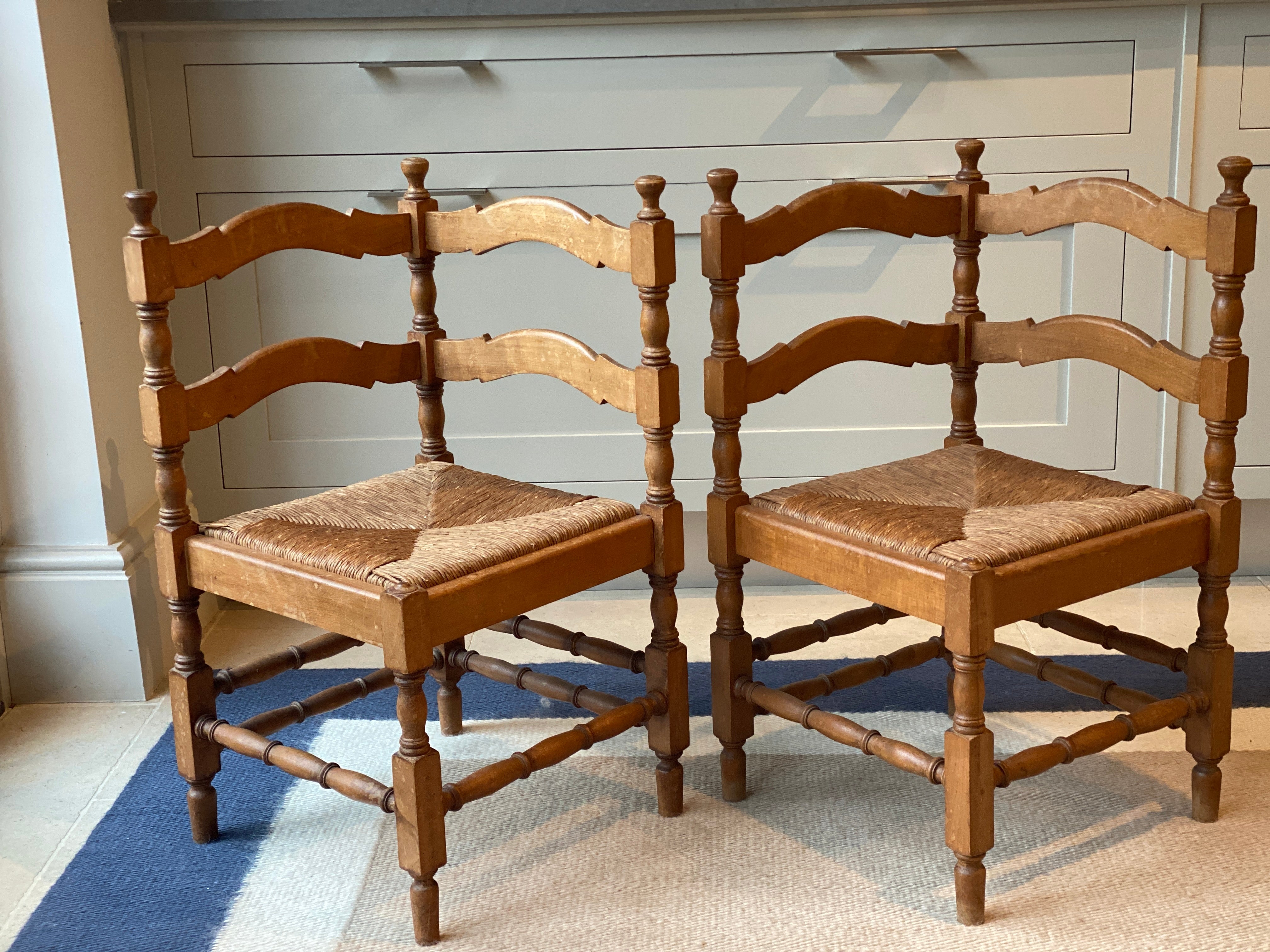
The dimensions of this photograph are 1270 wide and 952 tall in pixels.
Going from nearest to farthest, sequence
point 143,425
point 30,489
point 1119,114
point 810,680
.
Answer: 1. point 143,425
2. point 810,680
3. point 30,489
4. point 1119,114

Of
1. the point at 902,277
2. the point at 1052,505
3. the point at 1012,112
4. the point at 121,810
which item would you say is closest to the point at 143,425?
the point at 121,810

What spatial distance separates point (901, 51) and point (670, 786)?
1.17 metres

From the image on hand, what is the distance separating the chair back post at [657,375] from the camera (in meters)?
1.28

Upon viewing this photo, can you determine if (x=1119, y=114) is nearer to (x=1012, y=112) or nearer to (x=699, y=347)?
Result: (x=1012, y=112)

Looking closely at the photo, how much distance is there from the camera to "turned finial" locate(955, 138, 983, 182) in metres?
1.53

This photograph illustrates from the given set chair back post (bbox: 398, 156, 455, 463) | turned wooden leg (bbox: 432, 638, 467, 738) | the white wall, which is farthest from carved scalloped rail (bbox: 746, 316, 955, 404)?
the white wall

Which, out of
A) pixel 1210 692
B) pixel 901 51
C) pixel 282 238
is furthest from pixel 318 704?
pixel 901 51

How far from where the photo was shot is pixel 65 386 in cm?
180

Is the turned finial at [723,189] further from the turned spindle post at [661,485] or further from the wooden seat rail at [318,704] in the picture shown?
the wooden seat rail at [318,704]

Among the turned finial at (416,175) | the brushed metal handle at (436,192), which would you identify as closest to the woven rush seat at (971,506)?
the turned finial at (416,175)

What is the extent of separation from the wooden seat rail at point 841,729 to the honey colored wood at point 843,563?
0.13 meters

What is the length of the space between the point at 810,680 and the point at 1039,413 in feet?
2.83

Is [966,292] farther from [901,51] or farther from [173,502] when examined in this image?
[173,502]

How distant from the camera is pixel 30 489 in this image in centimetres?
183
